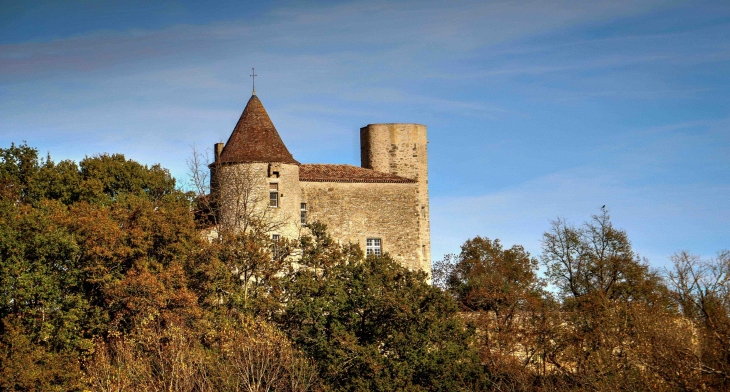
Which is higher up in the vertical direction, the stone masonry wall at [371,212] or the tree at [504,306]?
the stone masonry wall at [371,212]

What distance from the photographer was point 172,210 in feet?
117

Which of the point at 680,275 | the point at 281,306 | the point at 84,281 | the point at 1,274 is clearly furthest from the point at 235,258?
the point at 680,275

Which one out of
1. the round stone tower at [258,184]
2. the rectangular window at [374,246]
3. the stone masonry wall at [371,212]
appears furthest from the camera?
the rectangular window at [374,246]

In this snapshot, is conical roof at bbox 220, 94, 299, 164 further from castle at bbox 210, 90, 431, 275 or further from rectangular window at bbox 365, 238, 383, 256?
rectangular window at bbox 365, 238, 383, 256

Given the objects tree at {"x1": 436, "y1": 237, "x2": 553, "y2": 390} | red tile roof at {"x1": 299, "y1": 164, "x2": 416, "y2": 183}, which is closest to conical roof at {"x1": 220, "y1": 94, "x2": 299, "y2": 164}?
red tile roof at {"x1": 299, "y1": 164, "x2": 416, "y2": 183}

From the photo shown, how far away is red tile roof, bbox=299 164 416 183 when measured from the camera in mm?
43531

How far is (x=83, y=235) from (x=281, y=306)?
286 inches

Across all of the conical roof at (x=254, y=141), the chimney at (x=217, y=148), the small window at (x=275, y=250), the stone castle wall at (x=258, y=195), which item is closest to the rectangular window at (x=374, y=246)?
the stone castle wall at (x=258, y=195)

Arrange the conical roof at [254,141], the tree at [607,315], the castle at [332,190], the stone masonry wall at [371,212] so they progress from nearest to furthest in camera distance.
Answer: the tree at [607,315]
the castle at [332,190]
the conical roof at [254,141]
the stone masonry wall at [371,212]

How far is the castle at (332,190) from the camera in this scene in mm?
41625

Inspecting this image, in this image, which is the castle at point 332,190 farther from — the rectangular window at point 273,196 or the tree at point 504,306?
the tree at point 504,306

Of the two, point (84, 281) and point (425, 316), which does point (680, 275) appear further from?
point (84, 281)

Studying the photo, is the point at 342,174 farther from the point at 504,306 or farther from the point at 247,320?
the point at 247,320

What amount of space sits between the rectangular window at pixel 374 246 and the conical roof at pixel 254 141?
195 inches
